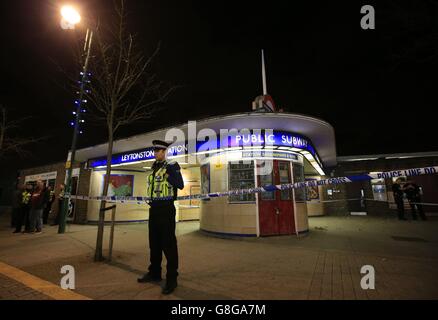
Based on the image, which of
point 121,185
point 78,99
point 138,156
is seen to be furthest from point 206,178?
point 78,99

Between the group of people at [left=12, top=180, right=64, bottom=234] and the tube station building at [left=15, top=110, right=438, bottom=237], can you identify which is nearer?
the tube station building at [left=15, top=110, right=438, bottom=237]

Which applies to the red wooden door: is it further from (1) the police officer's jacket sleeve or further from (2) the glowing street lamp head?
(2) the glowing street lamp head

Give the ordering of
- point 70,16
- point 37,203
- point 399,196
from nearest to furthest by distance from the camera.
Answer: point 70,16
point 37,203
point 399,196

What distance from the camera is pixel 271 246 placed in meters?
6.18

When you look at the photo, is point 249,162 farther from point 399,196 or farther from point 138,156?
point 399,196

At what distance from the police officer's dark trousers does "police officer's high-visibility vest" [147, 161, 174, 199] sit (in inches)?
6.7

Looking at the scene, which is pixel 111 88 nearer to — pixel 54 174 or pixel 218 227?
pixel 218 227

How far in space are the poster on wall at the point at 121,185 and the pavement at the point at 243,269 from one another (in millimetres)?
5001

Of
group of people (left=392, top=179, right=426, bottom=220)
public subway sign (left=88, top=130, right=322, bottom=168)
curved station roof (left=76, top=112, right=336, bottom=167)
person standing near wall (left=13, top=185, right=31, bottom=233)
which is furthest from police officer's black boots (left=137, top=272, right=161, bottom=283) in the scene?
group of people (left=392, top=179, right=426, bottom=220)

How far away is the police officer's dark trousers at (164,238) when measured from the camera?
3.36 meters

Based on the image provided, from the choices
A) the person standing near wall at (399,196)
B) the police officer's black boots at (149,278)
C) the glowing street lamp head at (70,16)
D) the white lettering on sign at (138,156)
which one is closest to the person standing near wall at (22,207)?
the white lettering on sign at (138,156)

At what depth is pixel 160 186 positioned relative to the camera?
3650 mm

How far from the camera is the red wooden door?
7.27m

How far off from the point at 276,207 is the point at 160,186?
186 inches
